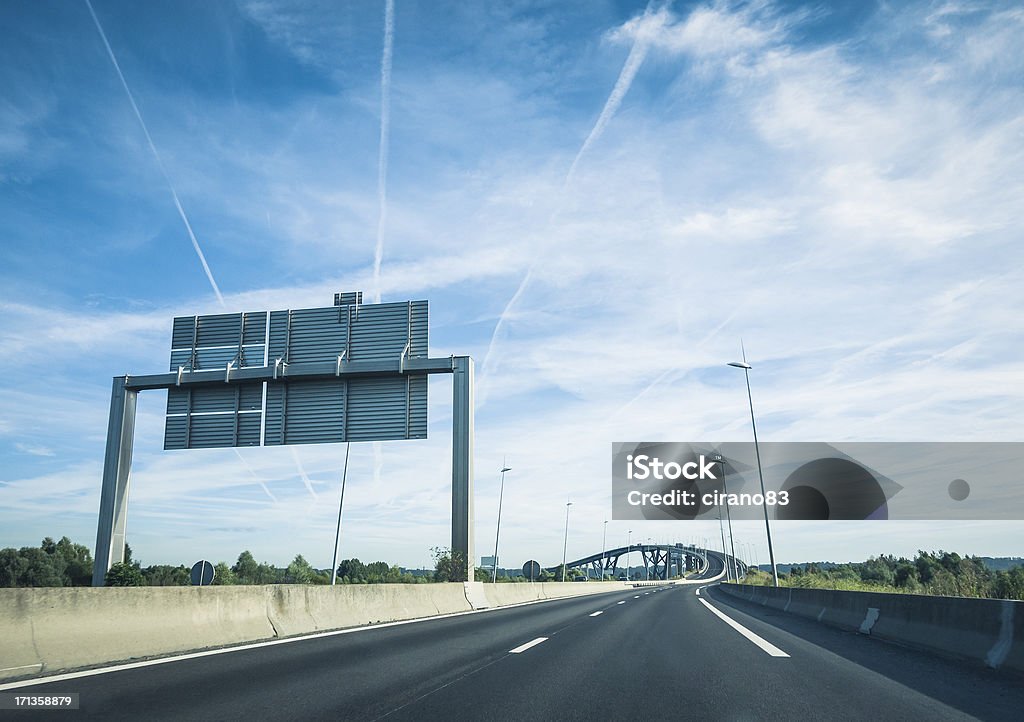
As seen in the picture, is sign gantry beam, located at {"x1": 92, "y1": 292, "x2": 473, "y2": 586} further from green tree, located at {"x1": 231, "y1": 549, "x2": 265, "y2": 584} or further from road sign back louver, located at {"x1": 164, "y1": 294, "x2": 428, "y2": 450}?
green tree, located at {"x1": 231, "y1": 549, "x2": 265, "y2": 584}

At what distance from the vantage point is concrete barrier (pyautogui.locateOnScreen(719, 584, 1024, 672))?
8.08m

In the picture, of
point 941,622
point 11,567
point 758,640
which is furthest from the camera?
point 11,567

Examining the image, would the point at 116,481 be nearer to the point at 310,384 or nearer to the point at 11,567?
the point at 310,384

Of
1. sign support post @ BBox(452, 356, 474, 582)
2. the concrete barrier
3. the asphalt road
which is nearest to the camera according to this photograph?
the asphalt road

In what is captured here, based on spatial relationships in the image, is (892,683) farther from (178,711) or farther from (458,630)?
(458,630)

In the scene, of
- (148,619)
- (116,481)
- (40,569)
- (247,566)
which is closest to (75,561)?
(40,569)

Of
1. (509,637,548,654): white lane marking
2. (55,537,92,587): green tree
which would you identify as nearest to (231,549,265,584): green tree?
(55,537,92,587): green tree

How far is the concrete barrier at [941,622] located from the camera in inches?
318

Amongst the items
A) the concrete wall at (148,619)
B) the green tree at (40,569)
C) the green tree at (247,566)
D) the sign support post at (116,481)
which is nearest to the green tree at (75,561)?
the green tree at (40,569)

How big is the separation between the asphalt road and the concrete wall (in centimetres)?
64

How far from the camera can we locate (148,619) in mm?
8797

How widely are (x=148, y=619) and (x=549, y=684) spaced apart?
4.90 metres

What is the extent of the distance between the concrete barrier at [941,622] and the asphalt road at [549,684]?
35 cm

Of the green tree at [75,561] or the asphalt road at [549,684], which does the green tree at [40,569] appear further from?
the asphalt road at [549,684]
